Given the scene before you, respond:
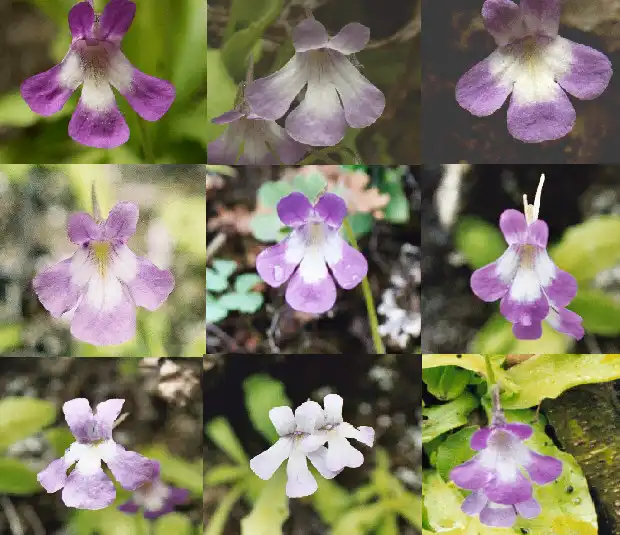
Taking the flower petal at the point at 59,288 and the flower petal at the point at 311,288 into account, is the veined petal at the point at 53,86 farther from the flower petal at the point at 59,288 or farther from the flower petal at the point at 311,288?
the flower petal at the point at 311,288

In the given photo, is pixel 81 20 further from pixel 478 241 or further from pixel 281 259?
pixel 478 241

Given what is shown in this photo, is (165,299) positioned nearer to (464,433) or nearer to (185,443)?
(185,443)

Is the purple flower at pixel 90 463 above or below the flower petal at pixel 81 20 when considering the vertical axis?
below

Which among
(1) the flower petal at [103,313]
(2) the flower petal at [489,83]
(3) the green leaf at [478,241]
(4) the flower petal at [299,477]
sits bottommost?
(4) the flower petal at [299,477]

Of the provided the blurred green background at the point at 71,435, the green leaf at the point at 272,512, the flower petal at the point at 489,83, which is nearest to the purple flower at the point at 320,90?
the flower petal at the point at 489,83

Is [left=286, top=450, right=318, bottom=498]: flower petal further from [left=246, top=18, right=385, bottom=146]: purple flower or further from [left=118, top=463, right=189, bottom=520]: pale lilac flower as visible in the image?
[left=246, top=18, right=385, bottom=146]: purple flower

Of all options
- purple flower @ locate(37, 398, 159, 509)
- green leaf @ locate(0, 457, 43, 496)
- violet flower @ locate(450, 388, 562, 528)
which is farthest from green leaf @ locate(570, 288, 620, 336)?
green leaf @ locate(0, 457, 43, 496)
